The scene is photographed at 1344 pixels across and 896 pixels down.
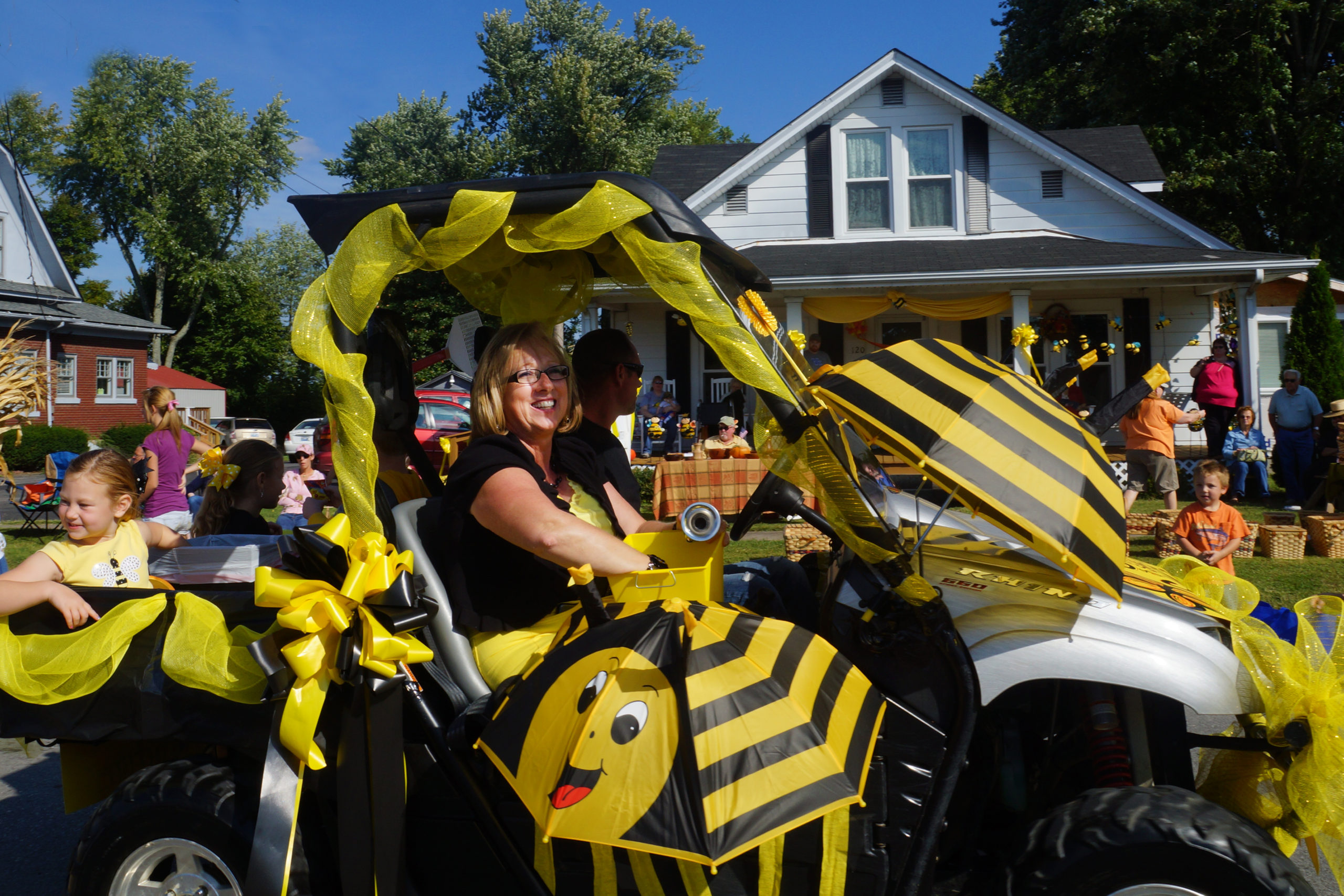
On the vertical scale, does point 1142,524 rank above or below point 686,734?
below

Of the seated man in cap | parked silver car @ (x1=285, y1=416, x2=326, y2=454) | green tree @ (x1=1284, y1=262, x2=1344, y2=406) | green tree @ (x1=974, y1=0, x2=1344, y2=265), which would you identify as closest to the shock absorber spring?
the seated man in cap

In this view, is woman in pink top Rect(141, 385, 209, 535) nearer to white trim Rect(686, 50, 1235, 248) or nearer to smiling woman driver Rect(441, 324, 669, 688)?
smiling woman driver Rect(441, 324, 669, 688)

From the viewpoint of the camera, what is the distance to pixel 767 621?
2.18 m

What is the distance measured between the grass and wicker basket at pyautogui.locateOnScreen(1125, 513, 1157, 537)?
0.22ft

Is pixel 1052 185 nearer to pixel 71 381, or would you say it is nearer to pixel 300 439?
pixel 300 439

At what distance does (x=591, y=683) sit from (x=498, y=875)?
0.69m

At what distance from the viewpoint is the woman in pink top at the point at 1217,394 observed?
41.2 ft

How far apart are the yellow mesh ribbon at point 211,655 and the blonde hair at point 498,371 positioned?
0.81 m

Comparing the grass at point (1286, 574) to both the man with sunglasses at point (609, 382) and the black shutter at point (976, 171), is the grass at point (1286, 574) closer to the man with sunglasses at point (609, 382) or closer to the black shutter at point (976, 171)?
the man with sunglasses at point (609, 382)

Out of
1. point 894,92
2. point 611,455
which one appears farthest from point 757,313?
point 894,92

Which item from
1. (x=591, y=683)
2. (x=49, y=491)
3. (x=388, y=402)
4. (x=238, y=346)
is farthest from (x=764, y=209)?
(x=238, y=346)

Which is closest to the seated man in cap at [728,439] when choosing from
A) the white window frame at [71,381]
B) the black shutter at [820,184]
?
the black shutter at [820,184]

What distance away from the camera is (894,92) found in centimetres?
1530

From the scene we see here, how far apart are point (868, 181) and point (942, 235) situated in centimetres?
153
